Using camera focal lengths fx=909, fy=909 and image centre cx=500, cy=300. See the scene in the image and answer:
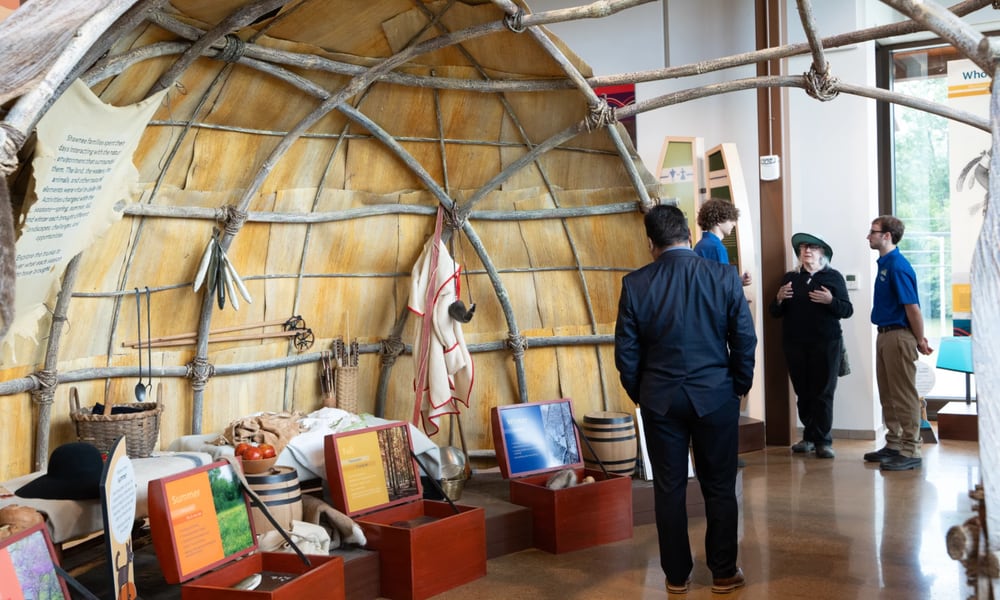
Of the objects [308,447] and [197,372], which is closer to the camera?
[308,447]

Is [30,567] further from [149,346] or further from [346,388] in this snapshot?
[346,388]

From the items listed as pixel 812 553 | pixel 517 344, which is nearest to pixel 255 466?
pixel 517 344

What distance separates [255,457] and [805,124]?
5.77 meters

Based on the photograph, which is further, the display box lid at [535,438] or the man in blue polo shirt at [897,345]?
the man in blue polo shirt at [897,345]

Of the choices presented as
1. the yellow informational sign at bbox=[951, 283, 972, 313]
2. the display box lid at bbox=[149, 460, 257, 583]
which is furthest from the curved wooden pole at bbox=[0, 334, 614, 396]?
the yellow informational sign at bbox=[951, 283, 972, 313]

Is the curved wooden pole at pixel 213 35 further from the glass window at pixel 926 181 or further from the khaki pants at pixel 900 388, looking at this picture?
the glass window at pixel 926 181

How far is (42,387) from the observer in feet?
14.6

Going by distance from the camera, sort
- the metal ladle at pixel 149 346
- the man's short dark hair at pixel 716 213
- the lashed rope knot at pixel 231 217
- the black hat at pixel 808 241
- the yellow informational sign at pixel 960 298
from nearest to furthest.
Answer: the metal ladle at pixel 149 346 → the lashed rope knot at pixel 231 217 → the man's short dark hair at pixel 716 213 → the black hat at pixel 808 241 → the yellow informational sign at pixel 960 298

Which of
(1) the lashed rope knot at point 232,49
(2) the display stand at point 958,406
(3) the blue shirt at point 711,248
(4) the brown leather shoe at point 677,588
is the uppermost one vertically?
(1) the lashed rope knot at point 232,49

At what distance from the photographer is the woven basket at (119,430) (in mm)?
4398

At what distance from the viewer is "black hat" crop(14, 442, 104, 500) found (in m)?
3.59

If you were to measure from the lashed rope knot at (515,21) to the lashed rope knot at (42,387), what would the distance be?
9.37ft

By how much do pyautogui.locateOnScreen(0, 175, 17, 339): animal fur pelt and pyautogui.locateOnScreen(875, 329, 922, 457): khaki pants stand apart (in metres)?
5.66

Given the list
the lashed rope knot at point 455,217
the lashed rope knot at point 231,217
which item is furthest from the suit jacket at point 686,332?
the lashed rope knot at point 231,217
